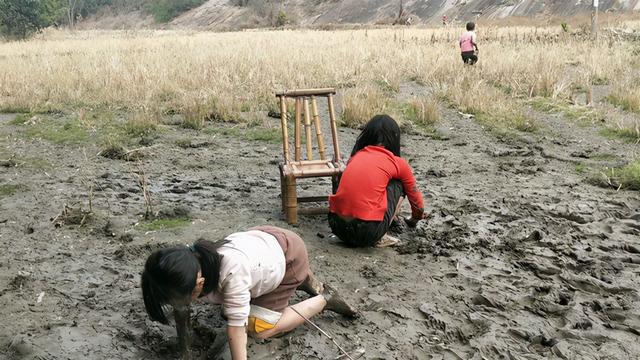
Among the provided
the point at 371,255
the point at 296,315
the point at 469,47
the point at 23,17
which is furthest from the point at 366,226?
the point at 23,17

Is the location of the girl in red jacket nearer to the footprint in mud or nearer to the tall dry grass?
the footprint in mud

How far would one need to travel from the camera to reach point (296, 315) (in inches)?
133

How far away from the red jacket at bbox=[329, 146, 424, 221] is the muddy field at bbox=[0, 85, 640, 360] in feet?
1.08

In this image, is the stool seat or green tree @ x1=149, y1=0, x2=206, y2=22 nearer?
the stool seat

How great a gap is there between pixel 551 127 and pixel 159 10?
69484 mm

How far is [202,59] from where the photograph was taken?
46.1ft

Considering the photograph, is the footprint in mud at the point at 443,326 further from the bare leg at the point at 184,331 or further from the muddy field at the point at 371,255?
the bare leg at the point at 184,331

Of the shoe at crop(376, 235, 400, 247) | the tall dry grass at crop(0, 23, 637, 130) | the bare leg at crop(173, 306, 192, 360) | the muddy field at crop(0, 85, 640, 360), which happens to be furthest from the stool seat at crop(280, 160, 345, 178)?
the tall dry grass at crop(0, 23, 637, 130)

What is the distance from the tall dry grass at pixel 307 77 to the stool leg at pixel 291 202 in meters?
3.78

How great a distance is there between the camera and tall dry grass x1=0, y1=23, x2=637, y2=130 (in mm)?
9336

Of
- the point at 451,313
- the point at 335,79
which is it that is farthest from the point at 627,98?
the point at 451,313

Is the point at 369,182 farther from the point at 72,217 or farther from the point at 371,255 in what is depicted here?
the point at 72,217

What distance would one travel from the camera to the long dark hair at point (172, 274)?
2.66 metres

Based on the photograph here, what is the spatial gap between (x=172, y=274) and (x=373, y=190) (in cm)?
200
